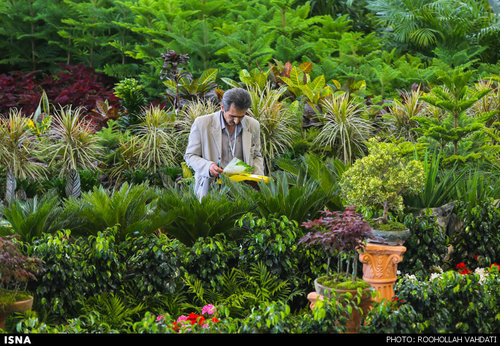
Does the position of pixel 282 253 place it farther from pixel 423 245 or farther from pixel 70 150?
pixel 70 150

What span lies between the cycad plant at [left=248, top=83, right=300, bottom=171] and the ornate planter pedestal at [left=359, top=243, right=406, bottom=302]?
13.3ft

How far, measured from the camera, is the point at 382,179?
17.5ft

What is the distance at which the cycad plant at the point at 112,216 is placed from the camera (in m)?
5.37

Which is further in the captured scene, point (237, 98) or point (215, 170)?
point (215, 170)

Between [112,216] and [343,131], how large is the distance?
4.76 metres

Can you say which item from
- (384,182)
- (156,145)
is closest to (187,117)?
(156,145)

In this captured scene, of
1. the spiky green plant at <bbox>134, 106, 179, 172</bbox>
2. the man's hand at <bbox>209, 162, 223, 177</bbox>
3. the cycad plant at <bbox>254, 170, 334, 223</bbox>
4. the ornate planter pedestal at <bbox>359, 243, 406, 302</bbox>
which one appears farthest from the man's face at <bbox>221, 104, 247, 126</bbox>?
the spiky green plant at <bbox>134, 106, 179, 172</bbox>

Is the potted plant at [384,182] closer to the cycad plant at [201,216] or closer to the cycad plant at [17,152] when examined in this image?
the cycad plant at [201,216]

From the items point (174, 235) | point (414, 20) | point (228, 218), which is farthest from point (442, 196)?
point (414, 20)

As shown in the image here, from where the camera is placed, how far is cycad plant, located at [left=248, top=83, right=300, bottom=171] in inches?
363

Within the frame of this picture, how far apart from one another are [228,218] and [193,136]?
994mm

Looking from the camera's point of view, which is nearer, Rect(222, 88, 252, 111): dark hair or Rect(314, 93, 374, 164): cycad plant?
Rect(222, 88, 252, 111): dark hair

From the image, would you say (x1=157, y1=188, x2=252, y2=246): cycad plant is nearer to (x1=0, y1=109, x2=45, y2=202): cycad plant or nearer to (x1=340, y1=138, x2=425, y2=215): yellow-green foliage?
(x1=340, y1=138, x2=425, y2=215): yellow-green foliage

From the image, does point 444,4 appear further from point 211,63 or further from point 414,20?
point 211,63
